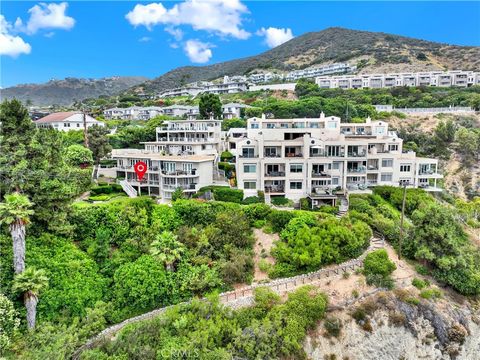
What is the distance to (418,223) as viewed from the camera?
34469 millimetres

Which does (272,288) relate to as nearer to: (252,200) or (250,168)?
(252,200)

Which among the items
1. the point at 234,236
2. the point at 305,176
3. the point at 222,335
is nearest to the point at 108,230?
the point at 234,236

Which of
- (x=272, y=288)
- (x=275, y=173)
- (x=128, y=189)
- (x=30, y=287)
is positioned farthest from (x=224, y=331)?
(x=128, y=189)

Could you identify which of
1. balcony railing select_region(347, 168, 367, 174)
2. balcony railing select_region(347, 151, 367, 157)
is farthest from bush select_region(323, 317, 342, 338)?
balcony railing select_region(347, 151, 367, 157)

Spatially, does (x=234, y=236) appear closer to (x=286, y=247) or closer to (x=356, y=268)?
(x=286, y=247)

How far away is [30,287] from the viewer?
26.1 meters

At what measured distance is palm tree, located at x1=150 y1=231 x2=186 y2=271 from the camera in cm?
3070

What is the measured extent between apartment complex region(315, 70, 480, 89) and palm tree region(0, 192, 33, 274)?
111995 mm

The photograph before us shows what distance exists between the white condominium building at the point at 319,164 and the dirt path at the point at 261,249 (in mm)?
7525

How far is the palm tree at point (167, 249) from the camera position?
3070 cm

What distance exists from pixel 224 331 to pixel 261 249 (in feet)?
35.9

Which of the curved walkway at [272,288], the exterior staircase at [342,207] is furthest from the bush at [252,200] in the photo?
the curved walkway at [272,288]

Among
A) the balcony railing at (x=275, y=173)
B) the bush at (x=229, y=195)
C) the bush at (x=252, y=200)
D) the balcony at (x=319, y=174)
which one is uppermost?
the balcony railing at (x=275, y=173)

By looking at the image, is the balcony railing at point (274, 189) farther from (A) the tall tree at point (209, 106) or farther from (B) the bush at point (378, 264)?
(A) the tall tree at point (209, 106)
